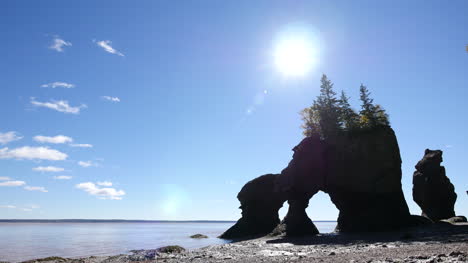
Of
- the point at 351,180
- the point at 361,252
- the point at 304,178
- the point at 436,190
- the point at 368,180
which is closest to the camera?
the point at 361,252

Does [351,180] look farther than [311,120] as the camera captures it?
No

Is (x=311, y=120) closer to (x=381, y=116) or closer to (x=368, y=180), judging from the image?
(x=381, y=116)

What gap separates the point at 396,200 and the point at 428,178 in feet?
57.2

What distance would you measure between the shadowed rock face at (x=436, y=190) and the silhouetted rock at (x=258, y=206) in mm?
23073

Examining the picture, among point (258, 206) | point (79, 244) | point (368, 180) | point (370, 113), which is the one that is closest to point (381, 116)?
point (370, 113)

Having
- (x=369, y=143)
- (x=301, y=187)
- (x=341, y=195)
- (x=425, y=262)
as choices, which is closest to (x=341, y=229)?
(x=341, y=195)

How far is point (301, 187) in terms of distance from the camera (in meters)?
42.7

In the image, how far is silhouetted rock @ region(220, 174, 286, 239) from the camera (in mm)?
56750

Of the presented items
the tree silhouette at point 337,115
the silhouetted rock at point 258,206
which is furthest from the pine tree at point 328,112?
the silhouetted rock at point 258,206

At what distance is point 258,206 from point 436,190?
1142 inches

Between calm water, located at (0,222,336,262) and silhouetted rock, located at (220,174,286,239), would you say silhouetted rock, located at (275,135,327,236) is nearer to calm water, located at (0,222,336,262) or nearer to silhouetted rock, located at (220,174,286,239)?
silhouetted rock, located at (220,174,286,239)

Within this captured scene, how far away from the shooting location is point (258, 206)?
57625 mm

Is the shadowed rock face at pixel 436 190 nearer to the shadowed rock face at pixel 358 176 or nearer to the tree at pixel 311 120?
the shadowed rock face at pixel 358 176

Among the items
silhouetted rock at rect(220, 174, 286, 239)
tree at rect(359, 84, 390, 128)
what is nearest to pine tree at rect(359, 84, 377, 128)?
tree at rect(359, 84, 390, 128)
